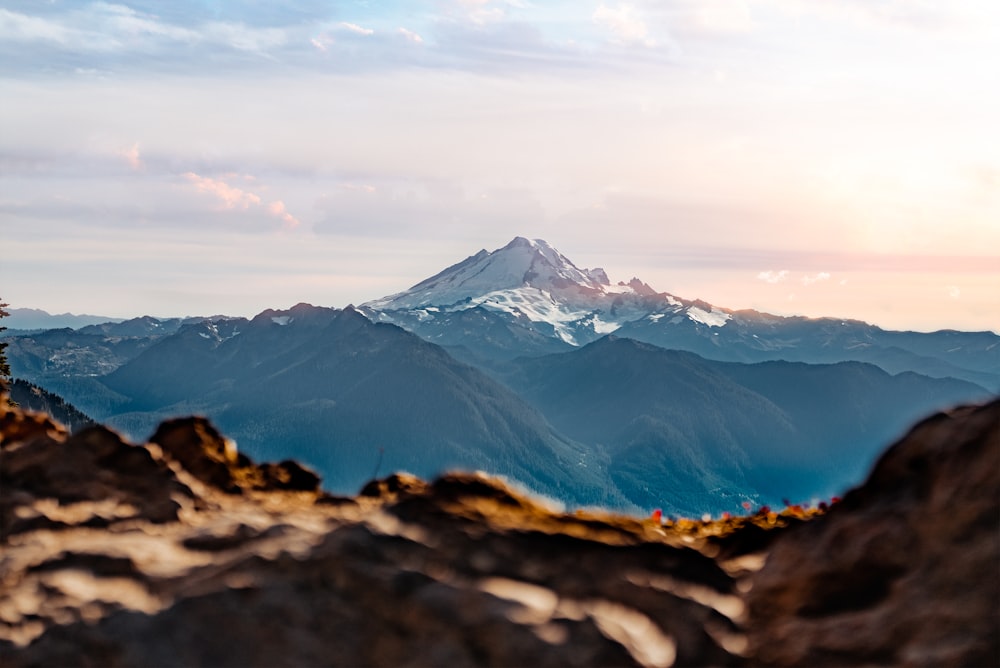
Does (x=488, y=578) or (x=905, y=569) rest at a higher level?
(x=905, y=569)

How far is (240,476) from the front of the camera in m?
15.0

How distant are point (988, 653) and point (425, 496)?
23.7ft

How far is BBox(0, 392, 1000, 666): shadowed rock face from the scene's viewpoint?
10312mm

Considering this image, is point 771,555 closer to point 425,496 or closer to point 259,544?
point 425,496

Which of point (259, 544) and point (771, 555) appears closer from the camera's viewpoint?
point (259, 544)

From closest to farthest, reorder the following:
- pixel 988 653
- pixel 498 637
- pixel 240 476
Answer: pixel 988 653, pixel 498 637, pixel 240 476

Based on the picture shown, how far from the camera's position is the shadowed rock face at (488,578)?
10312mm

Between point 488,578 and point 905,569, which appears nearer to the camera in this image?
point 905,569

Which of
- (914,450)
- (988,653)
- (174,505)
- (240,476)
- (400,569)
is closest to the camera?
(988,653)

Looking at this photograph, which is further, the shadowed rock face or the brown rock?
the shadowed rock face

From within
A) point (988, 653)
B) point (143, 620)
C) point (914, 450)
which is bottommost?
point (143, 620)

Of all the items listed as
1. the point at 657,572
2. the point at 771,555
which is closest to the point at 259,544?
the point at 657,572

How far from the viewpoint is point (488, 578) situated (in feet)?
36.8

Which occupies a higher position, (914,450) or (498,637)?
(914,450)
